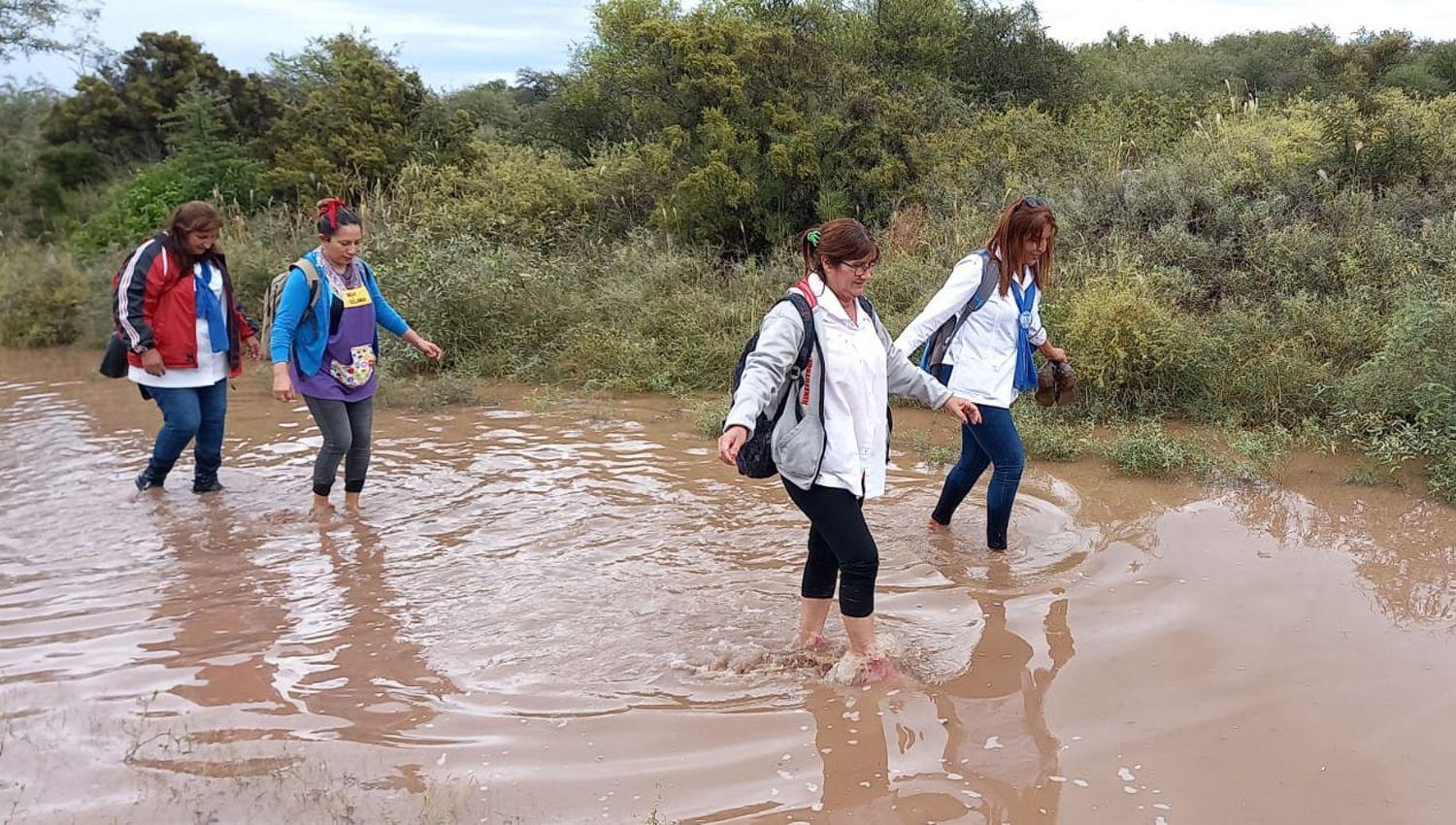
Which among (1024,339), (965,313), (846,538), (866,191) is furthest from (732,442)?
(866,191)

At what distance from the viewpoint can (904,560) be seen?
17.7 ft

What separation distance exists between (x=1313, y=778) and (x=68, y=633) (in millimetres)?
4689

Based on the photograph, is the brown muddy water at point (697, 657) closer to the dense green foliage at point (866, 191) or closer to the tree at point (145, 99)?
the dense green foliage at point (866, 191)

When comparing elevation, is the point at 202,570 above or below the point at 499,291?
below

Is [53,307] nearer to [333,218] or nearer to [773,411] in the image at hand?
A: [333,218]

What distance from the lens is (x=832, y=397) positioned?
3.80 m

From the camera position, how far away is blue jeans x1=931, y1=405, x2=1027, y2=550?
5.11 metres

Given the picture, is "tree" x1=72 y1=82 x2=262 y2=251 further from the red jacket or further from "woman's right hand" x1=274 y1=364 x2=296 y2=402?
→ "woman's right hand" x1=274 y1=364 x2=296 y2=402

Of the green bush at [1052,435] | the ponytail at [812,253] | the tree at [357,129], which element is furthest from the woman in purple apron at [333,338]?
the tree at [357,129]

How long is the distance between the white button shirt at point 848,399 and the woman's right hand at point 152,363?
4.13 meters

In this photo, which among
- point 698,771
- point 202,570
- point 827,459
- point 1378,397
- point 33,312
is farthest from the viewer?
point 33,312

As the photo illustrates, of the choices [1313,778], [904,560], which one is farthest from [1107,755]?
[904,560]

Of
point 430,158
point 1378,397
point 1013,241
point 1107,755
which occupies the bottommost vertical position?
point 1107,755

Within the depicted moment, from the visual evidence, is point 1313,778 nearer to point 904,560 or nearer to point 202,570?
point 904,560
